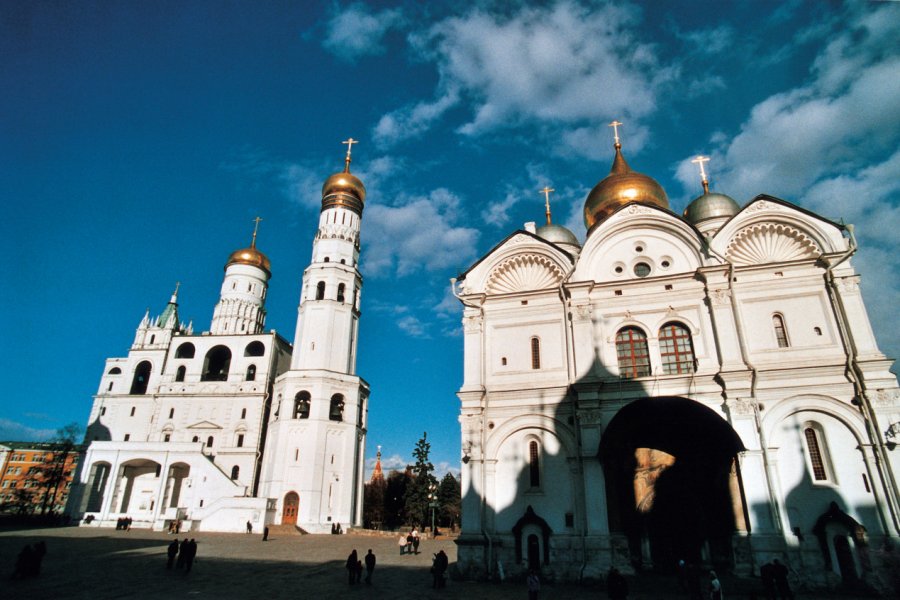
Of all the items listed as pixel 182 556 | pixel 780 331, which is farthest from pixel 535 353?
pixel 182 556

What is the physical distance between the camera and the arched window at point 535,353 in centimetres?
1870

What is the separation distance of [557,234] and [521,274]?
7484mm

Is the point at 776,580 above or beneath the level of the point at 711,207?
beneath

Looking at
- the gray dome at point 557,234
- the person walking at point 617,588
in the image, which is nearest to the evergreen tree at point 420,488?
the gray dome at point 557,234

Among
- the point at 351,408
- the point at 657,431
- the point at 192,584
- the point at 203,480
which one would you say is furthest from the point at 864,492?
the point at 203,480

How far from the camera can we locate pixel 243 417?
40.3m

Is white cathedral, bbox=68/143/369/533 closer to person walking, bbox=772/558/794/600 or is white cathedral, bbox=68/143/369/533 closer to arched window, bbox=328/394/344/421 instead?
arched window, bbox=328/394/344/421

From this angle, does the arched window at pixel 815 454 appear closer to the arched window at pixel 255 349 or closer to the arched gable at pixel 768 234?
the arched gable at pixel 768 234

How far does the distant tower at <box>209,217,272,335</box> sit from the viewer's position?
159ft

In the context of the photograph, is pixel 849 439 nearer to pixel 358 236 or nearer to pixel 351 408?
pixel 351 408

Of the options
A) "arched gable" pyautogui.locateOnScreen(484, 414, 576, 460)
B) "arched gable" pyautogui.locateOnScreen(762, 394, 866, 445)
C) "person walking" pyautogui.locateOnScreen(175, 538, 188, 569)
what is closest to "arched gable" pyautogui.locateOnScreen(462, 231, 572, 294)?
"arched gable" pyautogui.locateOnScreen(484, 414, 576, 460)

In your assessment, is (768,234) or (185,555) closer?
(185,555)

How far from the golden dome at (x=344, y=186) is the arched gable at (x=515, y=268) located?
83.6ft

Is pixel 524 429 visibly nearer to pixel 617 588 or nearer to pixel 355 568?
pixel 355 568
